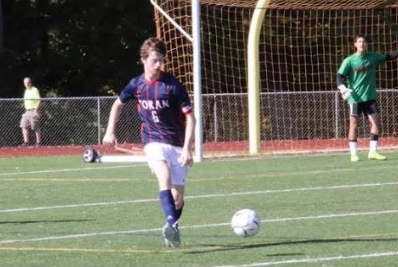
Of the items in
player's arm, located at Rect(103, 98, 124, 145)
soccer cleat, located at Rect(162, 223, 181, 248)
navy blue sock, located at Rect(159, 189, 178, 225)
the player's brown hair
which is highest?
the player's brown hair

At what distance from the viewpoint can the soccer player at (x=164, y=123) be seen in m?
10.7

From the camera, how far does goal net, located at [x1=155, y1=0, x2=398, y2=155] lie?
95.0 feet

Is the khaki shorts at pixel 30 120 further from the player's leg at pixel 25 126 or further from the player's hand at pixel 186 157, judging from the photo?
the player's hand at pixel 186 157

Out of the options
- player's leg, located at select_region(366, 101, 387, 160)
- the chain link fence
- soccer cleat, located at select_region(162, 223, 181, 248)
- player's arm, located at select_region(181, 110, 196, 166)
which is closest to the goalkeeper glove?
player's leg, located at select_region(366, 101, 387, 160)

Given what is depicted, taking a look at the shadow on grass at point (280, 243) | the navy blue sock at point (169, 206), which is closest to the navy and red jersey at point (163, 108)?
the navy blue sock at point (169, 206)

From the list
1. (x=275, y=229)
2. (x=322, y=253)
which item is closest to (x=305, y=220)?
(x=275, y=229)

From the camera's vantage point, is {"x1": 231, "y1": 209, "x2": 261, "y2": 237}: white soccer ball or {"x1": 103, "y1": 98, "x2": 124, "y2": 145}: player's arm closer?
{"x1": 231, "y1": 209, "x2": 261, "y2": 237}: white soccer ball

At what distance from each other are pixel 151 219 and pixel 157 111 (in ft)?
7.13

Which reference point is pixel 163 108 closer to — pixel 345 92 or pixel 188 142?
pixel 188 142

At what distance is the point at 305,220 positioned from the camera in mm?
12281

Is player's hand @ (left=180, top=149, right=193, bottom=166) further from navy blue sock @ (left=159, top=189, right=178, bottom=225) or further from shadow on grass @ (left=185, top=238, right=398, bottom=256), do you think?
shadow on grass @ (left=185, top=238, right=398, bottom=256)

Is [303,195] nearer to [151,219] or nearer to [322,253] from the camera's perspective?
[151,219]

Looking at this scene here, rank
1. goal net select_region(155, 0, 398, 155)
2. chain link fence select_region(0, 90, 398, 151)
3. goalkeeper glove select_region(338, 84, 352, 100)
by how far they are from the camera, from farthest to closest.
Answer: chain link fence select_region(0, 90, 398, 151)
goal net select_region(155, 0, 398, 155)
goalkeeper glove select_region(338, 84, 352, 100)

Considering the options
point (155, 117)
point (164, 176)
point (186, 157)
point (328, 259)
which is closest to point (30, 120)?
point (155, 117)
